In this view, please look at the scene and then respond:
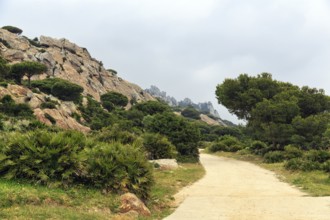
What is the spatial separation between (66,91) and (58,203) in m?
61.7

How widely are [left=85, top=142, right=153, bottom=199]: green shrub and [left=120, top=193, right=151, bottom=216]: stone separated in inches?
29.0

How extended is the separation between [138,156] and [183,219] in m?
3.05

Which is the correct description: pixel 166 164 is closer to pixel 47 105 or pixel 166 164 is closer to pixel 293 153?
pixel 293 153

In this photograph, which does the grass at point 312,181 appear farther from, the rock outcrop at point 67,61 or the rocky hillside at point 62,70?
the rock outcrop at point 67,61

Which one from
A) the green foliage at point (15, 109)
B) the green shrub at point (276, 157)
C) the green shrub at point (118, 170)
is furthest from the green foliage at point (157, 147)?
the green foliage at point (15, 109)

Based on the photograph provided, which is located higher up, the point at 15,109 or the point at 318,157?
the point at 15,109

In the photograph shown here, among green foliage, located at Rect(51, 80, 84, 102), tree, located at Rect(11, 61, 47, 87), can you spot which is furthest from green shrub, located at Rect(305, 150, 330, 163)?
green foliage, located at Rect(51, 80, 84, 102)

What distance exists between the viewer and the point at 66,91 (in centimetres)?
6856

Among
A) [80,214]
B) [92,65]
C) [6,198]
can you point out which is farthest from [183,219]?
[92,65]

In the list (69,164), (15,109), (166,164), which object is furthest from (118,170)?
(15,109)

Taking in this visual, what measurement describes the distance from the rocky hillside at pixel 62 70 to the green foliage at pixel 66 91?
6934 mm

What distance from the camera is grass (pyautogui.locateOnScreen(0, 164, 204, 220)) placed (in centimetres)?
799

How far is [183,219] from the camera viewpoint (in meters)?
9.50

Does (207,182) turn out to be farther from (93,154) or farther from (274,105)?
(274,105)
